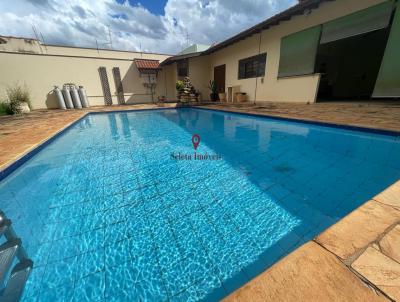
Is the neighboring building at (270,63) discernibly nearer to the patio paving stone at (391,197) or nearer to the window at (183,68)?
the window at (183,68)

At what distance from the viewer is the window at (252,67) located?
364 inches

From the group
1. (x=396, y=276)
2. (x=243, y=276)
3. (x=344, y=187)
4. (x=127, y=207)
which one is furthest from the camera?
(x=344, y=187)

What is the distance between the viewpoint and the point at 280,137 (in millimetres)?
4492

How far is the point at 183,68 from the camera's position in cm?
1352

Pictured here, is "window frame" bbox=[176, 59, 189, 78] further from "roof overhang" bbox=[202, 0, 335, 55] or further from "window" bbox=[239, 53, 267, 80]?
"roof overhang" bbox=[202, 0, 335, 55]

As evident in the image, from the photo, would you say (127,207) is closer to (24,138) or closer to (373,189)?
(373,189)

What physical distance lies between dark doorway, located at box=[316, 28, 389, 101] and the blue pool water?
809 cm

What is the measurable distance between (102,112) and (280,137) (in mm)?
9510

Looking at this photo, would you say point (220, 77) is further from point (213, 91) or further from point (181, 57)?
point (181, 57)

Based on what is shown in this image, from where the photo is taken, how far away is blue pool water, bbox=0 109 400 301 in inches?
54.6

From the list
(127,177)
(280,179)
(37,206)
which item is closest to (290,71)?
(280,179)

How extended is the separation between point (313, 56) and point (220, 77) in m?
6.71

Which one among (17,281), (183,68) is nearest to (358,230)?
(17,281)

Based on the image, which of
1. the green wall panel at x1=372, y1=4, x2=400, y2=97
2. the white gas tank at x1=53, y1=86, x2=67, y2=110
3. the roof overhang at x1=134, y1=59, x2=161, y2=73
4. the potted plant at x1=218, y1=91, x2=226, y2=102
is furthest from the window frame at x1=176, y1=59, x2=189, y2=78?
the green wall panel at x1=372, y1=4, x2=400, y2=97
